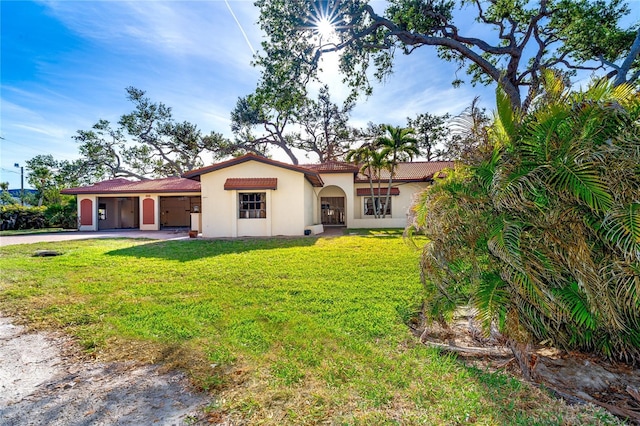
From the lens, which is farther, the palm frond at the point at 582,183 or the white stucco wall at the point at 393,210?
the white stucco wall at the point at 393,210

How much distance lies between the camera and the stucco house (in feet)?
52.2

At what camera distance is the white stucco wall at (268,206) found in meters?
15.9

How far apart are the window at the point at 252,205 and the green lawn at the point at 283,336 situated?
7.91 meters

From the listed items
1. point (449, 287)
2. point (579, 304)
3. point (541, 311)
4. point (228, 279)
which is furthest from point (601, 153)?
point (228, 279)

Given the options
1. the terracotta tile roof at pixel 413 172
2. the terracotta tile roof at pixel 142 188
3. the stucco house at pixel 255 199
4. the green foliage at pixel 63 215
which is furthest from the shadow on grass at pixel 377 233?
the green foliage at pixel 63 215

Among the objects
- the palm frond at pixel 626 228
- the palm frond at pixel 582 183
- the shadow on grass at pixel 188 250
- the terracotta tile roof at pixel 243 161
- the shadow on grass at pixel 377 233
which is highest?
the terracotta tile roof at pixel 243 161

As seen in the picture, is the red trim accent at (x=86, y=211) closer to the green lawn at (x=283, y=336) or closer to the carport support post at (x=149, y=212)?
the carport support post at (x=149, y=212)

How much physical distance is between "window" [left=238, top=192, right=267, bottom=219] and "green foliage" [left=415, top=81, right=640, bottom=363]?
44.1 feet

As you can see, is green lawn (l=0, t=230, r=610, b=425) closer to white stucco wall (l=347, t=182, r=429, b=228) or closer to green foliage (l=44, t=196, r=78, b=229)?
white stucco wall (l=347, t=182, r=429, b=228)

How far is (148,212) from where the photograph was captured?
71.3ft

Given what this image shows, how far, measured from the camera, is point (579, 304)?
9.21ft

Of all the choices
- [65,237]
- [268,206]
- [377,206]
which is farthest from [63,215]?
[377,206]

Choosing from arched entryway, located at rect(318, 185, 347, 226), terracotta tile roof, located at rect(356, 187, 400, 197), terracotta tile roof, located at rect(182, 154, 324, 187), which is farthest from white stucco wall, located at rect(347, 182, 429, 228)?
terracotta tile roof, located at rect(182, 154, 324, 187)

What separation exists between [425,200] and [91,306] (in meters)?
5.59
